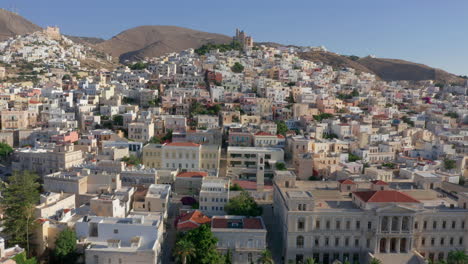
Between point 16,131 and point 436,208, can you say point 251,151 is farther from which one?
point 16,131

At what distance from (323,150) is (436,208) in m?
23.9

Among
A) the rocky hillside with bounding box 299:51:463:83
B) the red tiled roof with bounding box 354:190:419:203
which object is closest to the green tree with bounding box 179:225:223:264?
the red tiled roof with bounding box 354:190:419:203

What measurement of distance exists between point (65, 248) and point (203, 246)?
34.0 ft

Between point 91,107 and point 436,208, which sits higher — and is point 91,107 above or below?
above

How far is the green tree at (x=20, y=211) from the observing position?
3328 centimetres

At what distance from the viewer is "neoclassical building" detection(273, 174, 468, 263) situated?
117ft

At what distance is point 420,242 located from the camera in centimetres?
3722

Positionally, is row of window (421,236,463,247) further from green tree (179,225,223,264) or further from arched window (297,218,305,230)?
green tree (179,225,223,264)

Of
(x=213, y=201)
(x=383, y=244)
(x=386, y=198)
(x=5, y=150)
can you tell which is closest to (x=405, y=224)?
(x=383, y=244)

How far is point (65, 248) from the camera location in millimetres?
31344

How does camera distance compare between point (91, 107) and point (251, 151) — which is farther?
point (91, 107)

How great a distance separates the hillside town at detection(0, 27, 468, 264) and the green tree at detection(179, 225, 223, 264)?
10 centimetres

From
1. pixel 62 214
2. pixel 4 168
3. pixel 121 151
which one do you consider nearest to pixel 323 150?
pixel 121 151

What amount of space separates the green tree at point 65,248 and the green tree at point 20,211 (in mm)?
3350
